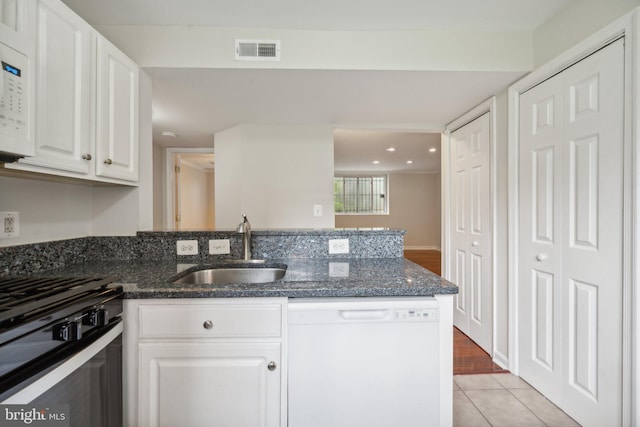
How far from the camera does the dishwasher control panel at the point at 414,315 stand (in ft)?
3.73

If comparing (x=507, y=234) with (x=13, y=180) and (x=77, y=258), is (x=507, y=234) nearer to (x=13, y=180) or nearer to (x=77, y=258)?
(x=77, y=258)

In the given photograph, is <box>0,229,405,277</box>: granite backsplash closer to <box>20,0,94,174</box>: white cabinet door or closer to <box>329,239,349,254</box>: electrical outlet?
<box>329,239,349,254</box>: electrical outlet

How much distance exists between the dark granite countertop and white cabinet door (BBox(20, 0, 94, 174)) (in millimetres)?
526

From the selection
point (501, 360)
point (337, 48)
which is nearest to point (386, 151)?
point (337, 48)

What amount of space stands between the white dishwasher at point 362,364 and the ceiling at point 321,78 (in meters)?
1.46

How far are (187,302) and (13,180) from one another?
1043mm

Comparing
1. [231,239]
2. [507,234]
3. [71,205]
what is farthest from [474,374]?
[71,205]

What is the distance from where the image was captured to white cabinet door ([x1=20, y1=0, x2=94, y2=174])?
110 cm

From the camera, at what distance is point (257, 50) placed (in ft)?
5.90

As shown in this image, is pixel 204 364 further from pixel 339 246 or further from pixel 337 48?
pixel 337 48

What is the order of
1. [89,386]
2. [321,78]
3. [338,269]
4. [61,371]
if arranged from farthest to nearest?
[321,78] < [338,269] < [89,386] < [61,371]

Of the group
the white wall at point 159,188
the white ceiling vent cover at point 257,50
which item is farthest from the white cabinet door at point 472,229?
the white wall at point 159,188

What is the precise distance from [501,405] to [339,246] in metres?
1.34

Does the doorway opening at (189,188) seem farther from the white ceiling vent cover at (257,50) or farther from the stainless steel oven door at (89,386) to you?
the stainless steel oven door at (89,386)
